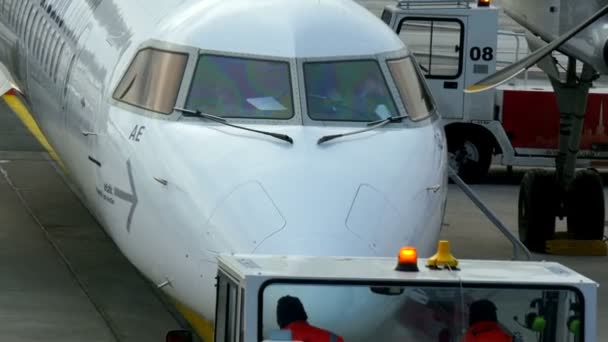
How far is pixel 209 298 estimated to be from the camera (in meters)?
9.50

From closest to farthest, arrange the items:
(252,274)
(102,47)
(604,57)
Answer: (252,274) < (102,47) < (604,57)

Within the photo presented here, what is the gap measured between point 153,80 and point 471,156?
11538 millimetres

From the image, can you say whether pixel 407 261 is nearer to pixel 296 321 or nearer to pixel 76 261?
pixel 296 321

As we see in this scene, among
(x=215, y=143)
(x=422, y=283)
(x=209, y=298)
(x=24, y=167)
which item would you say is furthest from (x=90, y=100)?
(x=24, y=167)

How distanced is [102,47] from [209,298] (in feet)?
12.6

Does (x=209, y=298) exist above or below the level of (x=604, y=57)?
below

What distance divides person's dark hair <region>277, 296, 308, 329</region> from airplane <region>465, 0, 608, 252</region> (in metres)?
7.81

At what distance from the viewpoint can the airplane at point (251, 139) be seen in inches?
377

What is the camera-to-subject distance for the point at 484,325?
7.14m

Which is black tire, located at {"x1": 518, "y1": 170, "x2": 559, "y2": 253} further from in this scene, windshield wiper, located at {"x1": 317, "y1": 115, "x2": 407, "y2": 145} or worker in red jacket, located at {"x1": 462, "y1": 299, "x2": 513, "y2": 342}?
A: worker in red jacket, located at {"x1": 462, "y1": 299, "x2": 513, "y2": 342}

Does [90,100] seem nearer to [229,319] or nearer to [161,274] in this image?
[161,274]

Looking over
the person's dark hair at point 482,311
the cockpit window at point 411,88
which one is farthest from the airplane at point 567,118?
the person's dark hair at point 482,311

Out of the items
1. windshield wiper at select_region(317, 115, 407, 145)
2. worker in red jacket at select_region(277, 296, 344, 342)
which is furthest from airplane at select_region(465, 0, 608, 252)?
worker in red jacket at select_region(277, 296, 344, 342)

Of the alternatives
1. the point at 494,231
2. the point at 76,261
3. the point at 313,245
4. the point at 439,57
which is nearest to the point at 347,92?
the point at 313,245
